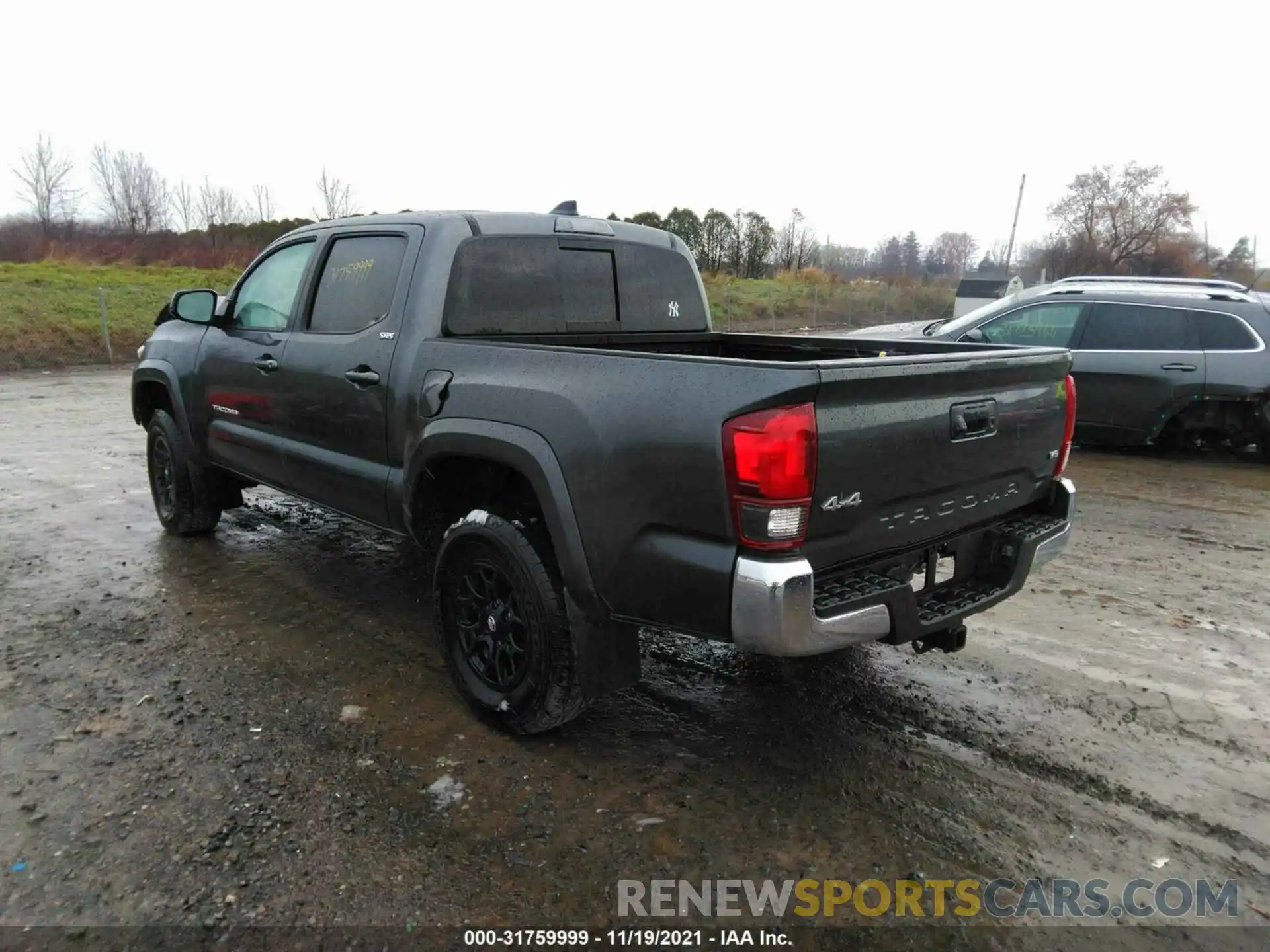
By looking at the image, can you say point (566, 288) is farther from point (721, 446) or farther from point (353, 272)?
point (721, 446)

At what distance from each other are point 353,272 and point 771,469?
2.59 metres

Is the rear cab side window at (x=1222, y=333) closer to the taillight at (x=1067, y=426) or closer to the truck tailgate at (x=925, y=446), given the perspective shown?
the taillight at (x=1067, y=426)

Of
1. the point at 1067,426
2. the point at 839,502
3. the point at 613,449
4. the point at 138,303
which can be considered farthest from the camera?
the point at 138,303

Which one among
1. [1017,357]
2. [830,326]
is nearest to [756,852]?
[1017,357]

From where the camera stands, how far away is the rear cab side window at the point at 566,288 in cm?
368

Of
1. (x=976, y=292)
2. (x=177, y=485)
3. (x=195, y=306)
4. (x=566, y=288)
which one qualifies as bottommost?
(x=177, y=485)

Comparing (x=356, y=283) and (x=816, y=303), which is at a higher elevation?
(x=356, y=283)

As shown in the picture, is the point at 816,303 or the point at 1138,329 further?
the point at 816,303

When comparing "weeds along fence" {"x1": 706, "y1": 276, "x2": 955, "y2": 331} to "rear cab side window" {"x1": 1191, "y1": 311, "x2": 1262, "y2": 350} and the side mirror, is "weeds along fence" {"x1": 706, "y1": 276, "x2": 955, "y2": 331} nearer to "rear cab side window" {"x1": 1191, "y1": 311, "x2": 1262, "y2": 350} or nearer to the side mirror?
"rear cab side window" {"x1": 1191, "y1": 311, "x2": 1262, "y2": 350}

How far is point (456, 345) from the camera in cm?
336

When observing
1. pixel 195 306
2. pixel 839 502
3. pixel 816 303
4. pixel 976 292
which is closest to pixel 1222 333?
pixel 839 502

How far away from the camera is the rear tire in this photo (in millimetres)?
5539

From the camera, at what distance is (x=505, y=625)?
10.6ft

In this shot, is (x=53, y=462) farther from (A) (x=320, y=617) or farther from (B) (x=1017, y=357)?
(B) (x=1017, y=357)
